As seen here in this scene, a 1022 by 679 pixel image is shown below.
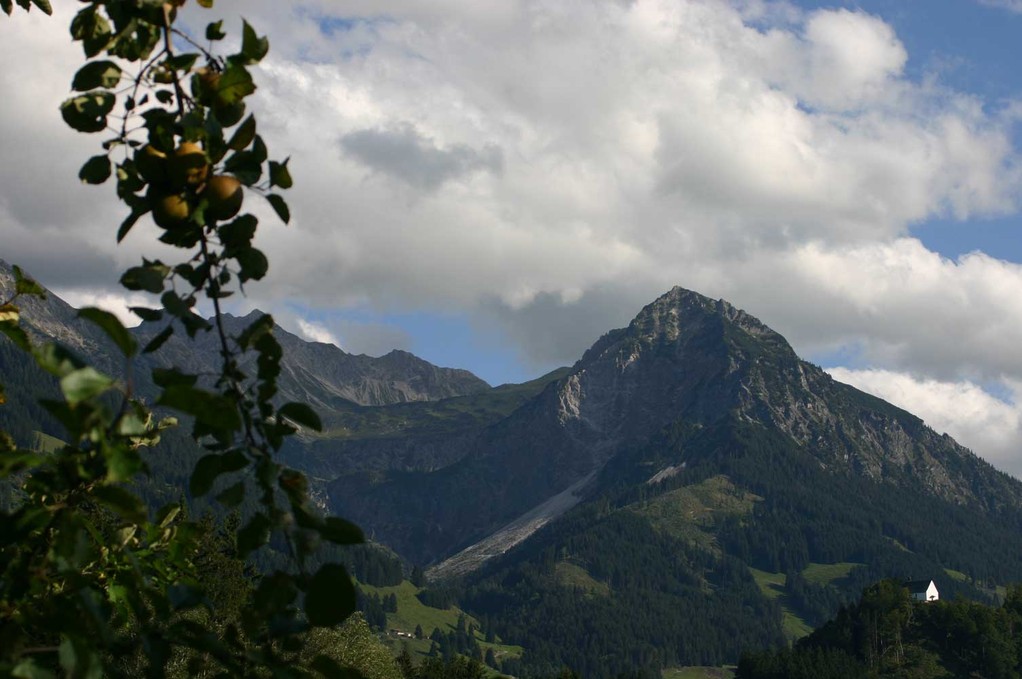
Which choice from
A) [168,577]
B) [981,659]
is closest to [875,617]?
[981,659]

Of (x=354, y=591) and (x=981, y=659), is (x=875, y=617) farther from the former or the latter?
(x=354, y=591)

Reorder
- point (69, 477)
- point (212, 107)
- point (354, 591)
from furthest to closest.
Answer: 1. point (212, 107)
2. point (69, 477)
3. point (354, 591)

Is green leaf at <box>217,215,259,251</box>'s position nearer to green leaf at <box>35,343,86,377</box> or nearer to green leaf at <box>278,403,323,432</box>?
green leaf at <box>278,403,323,432</box>

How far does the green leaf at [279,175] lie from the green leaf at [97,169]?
1.87 feet

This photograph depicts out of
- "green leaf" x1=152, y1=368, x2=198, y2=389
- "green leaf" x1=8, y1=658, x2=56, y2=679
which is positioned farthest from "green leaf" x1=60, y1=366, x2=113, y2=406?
"green leaf" x1=8, y1=658, x2=56, y2=679

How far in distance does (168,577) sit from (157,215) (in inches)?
100

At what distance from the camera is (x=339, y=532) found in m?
3.30

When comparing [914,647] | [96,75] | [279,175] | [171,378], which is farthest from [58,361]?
[914,647]

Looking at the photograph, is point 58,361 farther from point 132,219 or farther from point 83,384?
point 132,219

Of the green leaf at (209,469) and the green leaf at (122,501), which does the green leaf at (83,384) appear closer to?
the green leaf at (122,501)

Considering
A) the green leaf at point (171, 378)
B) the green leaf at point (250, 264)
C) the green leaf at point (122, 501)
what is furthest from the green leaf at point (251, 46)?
the green leaf at point (122, 501)

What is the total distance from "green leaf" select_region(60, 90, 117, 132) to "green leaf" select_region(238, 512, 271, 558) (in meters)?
1.45

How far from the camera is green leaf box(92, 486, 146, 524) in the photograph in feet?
10.8

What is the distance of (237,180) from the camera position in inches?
137
